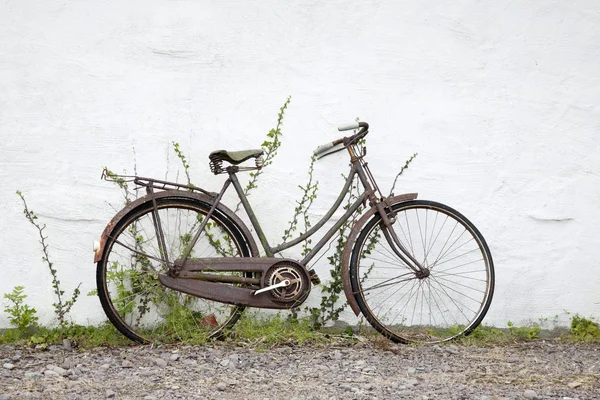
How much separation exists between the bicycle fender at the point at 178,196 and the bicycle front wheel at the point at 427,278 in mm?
888

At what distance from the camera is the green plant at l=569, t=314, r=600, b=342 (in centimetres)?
530

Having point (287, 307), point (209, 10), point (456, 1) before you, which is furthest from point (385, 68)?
point (287, 307)

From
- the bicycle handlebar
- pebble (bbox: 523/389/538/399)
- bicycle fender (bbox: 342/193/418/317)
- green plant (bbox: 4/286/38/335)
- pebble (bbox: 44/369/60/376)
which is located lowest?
pebble (bbox: 44/369/60/376)

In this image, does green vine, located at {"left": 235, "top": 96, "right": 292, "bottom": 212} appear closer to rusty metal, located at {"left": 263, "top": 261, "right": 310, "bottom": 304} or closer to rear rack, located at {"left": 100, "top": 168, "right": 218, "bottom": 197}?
rear rack, located at {"left": 100, "top": 168, "right": 218, "bottom": 197}

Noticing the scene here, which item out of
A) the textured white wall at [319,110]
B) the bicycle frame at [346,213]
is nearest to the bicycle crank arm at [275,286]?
the bicycle frame at [346,213]

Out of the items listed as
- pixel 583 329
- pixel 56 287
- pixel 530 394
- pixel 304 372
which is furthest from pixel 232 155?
pixel 583 329

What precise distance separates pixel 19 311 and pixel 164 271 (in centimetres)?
Result: 105

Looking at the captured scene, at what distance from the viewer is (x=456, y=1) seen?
5.28 metres

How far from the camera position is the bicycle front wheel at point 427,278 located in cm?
529

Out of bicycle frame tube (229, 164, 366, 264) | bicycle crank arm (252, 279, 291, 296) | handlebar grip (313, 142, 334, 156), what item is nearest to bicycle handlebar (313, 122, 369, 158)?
handlebar grip (313, 142, 334, 156)

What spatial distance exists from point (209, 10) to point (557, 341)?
132 inches

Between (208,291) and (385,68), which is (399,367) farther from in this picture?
(385,68)

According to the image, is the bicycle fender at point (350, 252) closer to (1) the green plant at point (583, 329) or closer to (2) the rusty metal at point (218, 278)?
(2) the rusty metal at point (218, 278)

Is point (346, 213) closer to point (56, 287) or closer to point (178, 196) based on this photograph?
point (178, 196)
